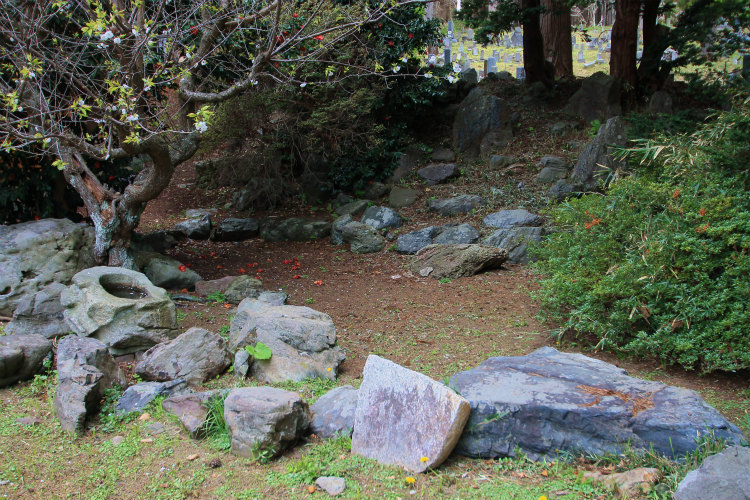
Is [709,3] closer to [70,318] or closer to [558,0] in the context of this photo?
[558,0]

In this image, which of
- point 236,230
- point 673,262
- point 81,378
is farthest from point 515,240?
point 81,378

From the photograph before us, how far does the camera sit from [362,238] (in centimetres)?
915

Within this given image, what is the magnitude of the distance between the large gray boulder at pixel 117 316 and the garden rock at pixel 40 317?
1.40 feet

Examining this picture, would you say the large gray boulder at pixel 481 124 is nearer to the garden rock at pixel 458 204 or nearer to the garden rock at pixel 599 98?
the garden rock at pixel 599 98

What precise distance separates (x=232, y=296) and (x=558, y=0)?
825cm

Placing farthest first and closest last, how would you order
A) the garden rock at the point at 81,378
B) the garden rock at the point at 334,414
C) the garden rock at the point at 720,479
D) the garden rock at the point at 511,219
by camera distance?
the garden rock at the point at 511,219
the garden rock at the point at 81,378
the garden rock at the point at 334,414
the garden rock at the point at 720,479

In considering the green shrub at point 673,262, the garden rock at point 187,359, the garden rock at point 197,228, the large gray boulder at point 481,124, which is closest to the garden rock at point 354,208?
the large gray boulder at point 481,124

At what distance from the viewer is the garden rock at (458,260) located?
7.57 meters

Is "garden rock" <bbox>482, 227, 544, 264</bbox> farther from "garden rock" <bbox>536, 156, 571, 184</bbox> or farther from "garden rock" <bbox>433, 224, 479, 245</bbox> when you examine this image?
"garden rock" <bbox>536, 156, 571, 184</bbox>

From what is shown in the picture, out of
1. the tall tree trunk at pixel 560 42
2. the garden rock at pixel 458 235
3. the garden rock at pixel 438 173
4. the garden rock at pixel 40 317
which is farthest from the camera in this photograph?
the tall tree trunk at pixel 560 42

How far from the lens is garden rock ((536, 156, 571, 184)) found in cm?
962

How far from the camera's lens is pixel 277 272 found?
8.27m

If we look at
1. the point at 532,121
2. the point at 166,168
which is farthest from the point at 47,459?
the point at 532,121

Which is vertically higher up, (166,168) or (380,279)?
(166,168)
